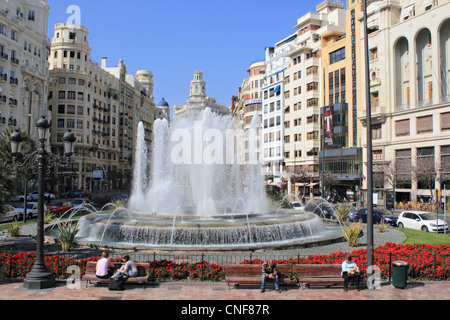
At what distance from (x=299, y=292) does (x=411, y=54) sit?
45.6 metres

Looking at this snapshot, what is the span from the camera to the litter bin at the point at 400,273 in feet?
36.0

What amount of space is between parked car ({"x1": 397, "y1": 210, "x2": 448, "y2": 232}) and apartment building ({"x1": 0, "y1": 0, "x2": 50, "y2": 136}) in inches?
1766

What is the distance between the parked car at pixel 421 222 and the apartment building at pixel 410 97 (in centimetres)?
1469

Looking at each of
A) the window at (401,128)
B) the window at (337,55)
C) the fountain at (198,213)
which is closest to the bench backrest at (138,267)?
the fountain at (198,213)

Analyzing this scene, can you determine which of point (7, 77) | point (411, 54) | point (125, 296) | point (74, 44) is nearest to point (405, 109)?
point (411, 54)

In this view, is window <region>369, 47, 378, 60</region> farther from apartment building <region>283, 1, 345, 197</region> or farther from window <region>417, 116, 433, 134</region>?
apartment building <region>283, 1, 345, 197</region>

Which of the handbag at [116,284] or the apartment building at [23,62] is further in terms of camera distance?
the apartment building at [23,62]

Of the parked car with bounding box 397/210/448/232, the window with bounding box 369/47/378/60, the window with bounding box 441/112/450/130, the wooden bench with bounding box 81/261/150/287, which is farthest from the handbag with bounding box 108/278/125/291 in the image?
the window with bounding box 369/47/378/60

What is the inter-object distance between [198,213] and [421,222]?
49.8 feet

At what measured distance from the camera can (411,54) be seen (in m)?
47.6

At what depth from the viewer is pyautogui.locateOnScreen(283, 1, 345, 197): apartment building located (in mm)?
65688

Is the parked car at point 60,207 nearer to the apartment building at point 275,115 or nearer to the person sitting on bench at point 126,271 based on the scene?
the person sitting on bench at point 126,271

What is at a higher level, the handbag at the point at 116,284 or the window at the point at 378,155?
the window at the point at 378,155

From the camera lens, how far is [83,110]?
79.1 m
